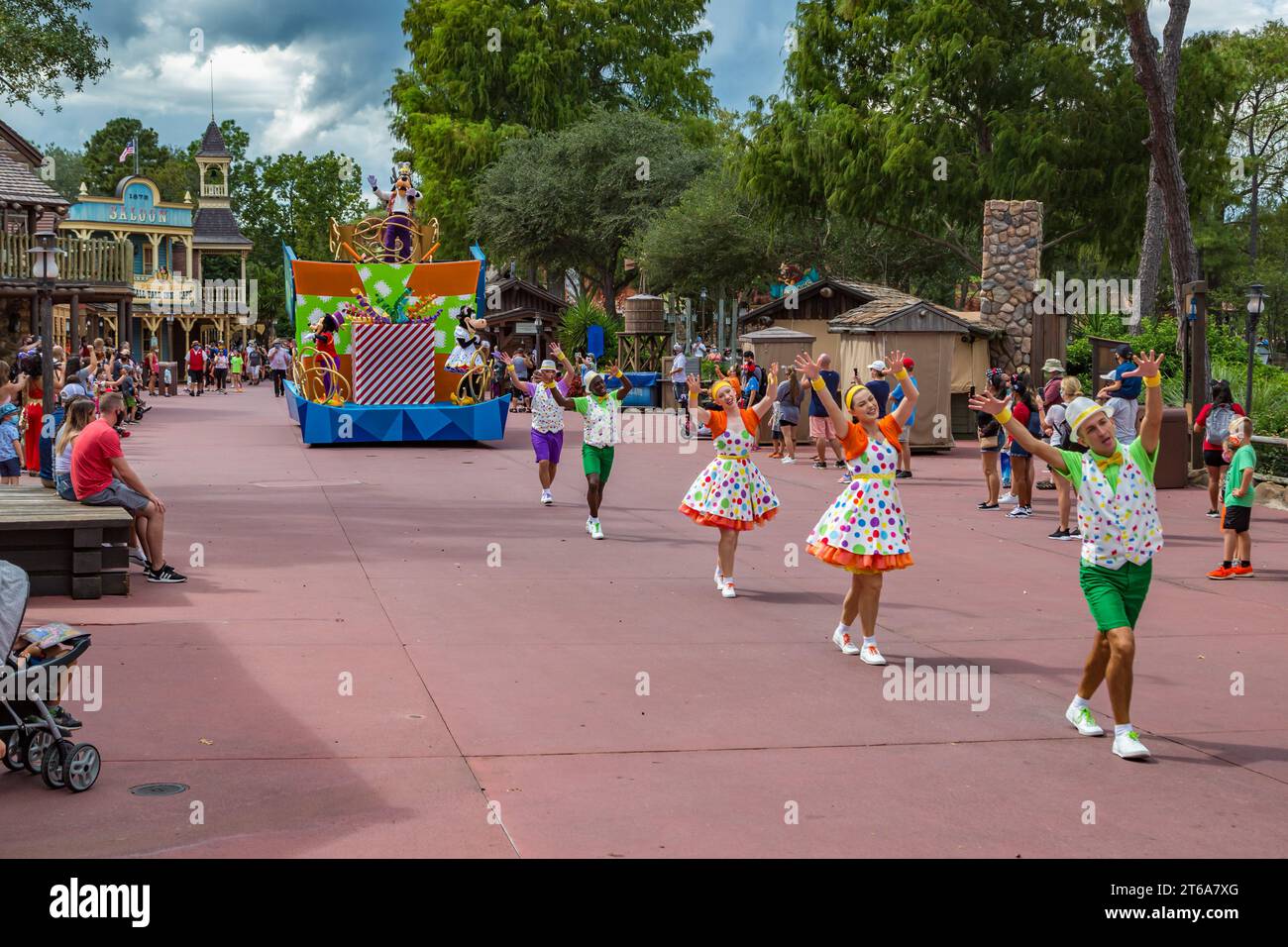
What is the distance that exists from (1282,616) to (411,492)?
1049cm

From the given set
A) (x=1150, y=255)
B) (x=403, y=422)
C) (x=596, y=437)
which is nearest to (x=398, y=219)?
(x=403, y=422)

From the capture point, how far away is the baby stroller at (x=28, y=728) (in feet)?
19.1

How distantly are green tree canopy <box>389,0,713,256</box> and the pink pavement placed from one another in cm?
4341

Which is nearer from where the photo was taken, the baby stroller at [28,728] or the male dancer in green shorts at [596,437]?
the baby stroller at [28,728]

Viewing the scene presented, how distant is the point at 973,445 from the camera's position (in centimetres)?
2609

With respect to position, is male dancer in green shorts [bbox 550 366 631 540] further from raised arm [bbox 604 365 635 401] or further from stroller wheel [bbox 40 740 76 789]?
stroller wheel [bbox 40 740 76 789]

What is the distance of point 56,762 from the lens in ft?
19.2

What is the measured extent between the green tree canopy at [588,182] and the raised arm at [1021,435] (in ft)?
146

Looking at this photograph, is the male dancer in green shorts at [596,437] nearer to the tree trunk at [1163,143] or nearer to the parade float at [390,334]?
the parade float at [390,334]

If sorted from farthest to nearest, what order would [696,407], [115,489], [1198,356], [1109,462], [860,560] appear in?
[1198,356] → [696,407] → [115,489] → [860,560] → [1109,462]

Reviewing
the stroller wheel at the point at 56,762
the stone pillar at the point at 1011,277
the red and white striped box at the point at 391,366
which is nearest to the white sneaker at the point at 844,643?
the stroller wheel at the point at 56,762

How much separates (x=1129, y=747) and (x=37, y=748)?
484cm

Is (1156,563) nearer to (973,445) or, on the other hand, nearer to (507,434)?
(973,445)

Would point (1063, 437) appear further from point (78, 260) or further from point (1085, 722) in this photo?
point (78, 260)
